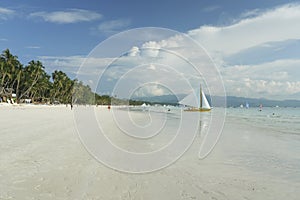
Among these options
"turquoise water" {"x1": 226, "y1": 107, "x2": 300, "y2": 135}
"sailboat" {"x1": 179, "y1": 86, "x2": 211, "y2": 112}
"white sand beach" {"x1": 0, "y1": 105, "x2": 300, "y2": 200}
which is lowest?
"white sand beach" {"x1": 0, "y1": 105, "x2": 300, "y2": 200}

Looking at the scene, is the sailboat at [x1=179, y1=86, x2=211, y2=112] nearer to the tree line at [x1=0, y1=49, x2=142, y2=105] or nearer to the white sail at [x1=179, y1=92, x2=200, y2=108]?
the white sail at [x1=179, y1=92, x2=200, y2=108]

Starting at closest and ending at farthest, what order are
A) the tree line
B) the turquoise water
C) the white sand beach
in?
the white sand beach
the turquoise water
the tree line

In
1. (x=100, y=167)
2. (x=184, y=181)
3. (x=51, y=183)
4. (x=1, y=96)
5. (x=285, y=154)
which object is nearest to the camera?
(x=51, y=183)

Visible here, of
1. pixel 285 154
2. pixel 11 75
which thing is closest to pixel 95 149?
pixel 285 154

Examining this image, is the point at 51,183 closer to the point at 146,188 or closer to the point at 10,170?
the point at 10,170

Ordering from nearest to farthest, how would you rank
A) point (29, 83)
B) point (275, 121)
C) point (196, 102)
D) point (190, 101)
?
1. point (275, 121)
2. point (190, 101)
3. point (196, 102)
4. point (29, 83)

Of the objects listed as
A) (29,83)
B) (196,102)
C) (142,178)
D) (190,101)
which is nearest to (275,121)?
(142,178)

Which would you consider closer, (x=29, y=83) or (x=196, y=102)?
(x=196, y=102)

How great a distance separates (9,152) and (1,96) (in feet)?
229

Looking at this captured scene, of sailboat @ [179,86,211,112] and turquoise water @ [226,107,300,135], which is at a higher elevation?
sailboat @ [179,86,211,112]

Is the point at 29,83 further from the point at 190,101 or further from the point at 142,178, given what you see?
the point at 142,178

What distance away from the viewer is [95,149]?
9953 millimetres

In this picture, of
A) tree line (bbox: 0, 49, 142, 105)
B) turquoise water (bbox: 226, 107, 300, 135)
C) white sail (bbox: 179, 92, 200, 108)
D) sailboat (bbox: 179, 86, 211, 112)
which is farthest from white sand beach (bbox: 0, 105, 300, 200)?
white sail (bbox: 179, 92, 200, 108)

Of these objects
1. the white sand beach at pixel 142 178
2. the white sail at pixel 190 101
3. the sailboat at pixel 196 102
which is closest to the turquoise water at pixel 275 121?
the white sand beach at pixel 142 178
